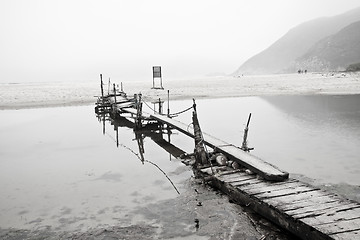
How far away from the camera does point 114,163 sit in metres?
11.2

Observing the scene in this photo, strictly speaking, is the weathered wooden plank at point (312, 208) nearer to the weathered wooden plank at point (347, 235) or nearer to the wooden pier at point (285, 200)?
the wooden pier at point (285, 200)

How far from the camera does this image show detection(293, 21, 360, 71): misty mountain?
159925 millimetres

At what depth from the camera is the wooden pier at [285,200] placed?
4922 mm

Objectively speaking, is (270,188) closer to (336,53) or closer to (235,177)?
(235,177)

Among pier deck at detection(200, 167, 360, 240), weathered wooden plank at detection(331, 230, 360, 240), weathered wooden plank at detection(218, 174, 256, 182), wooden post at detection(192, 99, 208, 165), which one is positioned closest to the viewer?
weathered wooden plank at detection(331, 230, 360, 240)

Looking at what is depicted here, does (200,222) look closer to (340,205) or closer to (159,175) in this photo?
(340,205)

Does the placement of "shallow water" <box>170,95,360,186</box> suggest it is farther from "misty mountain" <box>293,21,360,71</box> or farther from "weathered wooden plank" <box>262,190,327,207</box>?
"misty mountain" <box>293,21,360,71</box>

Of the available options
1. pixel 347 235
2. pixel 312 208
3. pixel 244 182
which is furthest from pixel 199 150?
pixel 347 235

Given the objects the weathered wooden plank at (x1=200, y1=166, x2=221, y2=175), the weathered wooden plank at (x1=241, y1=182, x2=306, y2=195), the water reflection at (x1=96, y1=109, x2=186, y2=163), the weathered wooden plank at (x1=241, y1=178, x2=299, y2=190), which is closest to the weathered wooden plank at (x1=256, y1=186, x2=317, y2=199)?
the weathered wooden plank at (x1=241, y1=182, x2=306, y2=195)

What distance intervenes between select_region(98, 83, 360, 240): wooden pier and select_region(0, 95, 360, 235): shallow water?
4.37 ft

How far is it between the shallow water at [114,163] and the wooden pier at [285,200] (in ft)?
4.37

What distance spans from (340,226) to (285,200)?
1.30 metres

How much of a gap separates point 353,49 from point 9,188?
185m

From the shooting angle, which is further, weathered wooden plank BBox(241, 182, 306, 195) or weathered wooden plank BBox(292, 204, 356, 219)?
weathered wooden plank BBox(241, 182, 306, 195)
